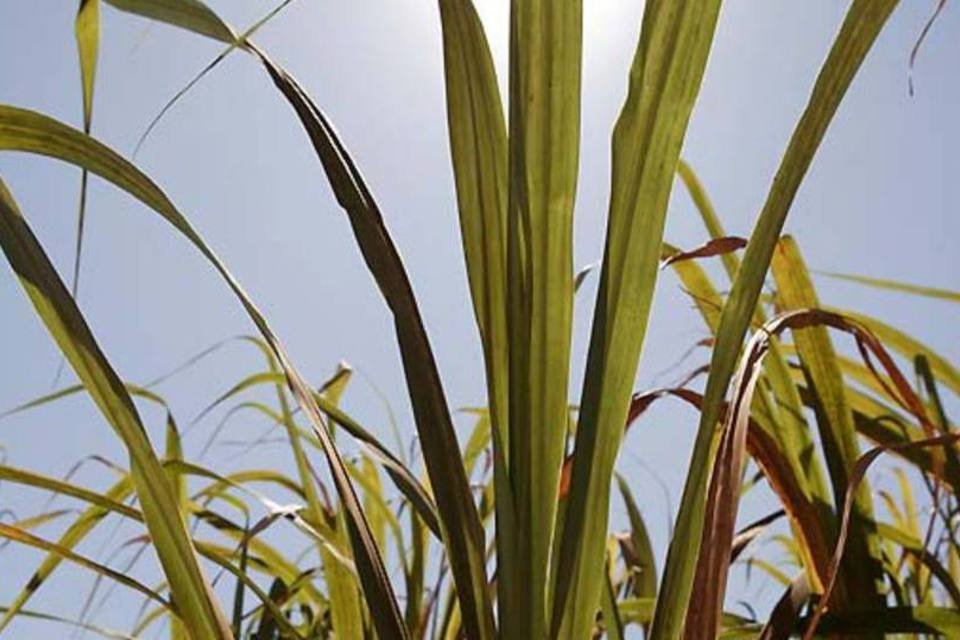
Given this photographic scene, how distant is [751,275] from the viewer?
439mm

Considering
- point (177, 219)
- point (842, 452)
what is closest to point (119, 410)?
point (177, 219)

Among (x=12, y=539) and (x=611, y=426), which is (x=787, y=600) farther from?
(x=12, y=539)

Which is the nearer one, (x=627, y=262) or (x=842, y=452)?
(x=627, y=262)

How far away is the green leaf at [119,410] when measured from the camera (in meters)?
0.45

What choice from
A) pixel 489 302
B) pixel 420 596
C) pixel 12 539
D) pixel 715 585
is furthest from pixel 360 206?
pixel 420 596

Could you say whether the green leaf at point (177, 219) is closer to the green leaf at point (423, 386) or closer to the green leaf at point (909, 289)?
the green leaf at point (423, 386)

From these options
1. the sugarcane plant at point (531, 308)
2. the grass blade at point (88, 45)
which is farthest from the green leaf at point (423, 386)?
the grass blade at point (88, 45)

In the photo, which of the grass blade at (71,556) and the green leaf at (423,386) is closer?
the green leaf at (423,386)

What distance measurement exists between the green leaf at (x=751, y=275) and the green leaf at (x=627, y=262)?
0.03 metres

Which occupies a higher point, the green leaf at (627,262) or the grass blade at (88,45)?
the grass blade at (88,45)

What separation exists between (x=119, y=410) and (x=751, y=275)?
0.80 feet


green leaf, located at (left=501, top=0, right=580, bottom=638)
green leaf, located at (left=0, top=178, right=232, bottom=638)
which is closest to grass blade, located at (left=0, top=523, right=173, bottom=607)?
green leaf, located at (left=0, top=178, right=232, bottom=638)

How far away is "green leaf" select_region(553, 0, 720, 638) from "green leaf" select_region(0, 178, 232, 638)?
0.14 meters

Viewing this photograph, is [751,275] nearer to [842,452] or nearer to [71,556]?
[842,452]
